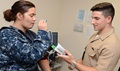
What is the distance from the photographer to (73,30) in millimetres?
3184

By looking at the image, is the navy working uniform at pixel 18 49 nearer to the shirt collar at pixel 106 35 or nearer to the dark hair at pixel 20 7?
the dark hair at pixel 20 7

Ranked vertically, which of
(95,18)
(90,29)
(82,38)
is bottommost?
(82,38)

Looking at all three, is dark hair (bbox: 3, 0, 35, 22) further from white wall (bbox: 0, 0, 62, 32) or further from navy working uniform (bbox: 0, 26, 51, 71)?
white wall (bbox: 0, 0, 62, 32)

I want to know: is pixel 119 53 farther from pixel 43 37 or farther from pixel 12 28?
pixel 12 28

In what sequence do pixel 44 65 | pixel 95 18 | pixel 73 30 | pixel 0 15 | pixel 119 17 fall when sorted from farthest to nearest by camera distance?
pixel 73 30 < pixel 119 17 < pixel 0 15 < pixel 95 18 < pixel 44 65

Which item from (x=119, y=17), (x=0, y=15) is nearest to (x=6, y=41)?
(x=0, y=15)

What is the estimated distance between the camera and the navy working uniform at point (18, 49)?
3.77 feet

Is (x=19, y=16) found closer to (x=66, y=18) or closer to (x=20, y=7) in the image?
(x=20, y=7)

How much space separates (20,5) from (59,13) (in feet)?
6.52

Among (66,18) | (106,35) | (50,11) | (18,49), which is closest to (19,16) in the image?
(18,49)

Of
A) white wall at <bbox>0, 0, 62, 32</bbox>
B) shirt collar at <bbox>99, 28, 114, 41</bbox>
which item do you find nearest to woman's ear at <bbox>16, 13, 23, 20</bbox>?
shirt collar at <bbox>99, 28, 114, 41</bbox>

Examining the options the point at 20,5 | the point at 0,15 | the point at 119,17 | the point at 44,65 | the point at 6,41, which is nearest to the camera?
the point at 6,41

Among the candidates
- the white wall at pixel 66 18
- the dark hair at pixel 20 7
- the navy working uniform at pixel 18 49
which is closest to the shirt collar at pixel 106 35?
the navy working uniform at pixel 18 49

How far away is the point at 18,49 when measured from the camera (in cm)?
114
